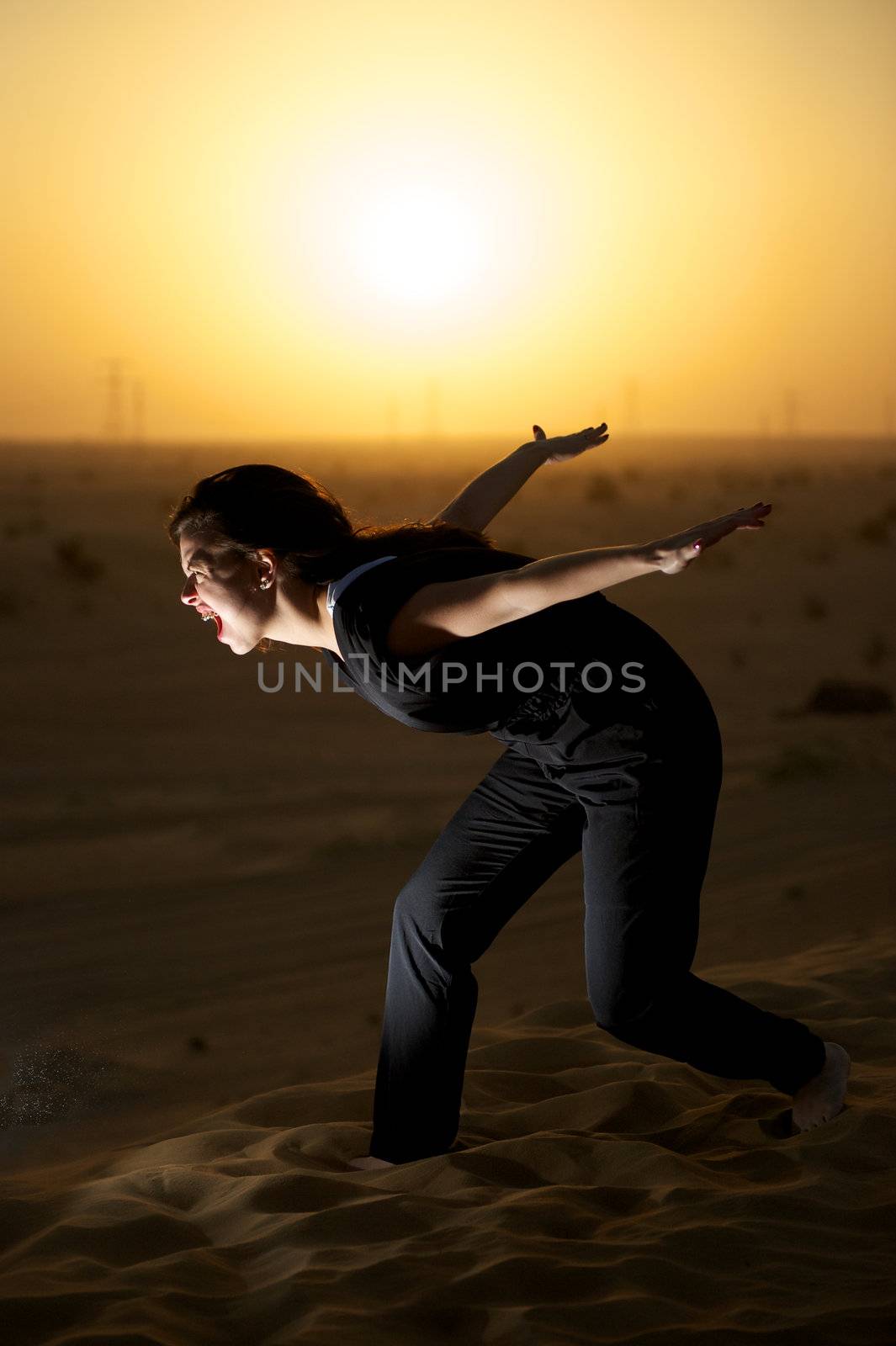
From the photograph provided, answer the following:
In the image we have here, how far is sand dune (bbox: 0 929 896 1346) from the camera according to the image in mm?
2506

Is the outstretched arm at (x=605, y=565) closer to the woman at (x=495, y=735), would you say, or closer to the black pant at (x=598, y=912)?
the woman at (x=495, y=735)

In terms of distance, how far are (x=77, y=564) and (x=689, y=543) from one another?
555 inches

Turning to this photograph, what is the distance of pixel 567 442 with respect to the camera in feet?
11.1

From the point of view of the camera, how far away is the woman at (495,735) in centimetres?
266

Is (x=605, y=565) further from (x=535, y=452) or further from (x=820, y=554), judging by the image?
(x=820, y=554)

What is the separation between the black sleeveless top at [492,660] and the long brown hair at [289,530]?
0.23 feet

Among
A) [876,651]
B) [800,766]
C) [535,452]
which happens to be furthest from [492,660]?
[876,651]

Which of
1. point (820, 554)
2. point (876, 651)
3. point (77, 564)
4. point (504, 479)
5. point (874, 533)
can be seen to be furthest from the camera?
point (874, 533)

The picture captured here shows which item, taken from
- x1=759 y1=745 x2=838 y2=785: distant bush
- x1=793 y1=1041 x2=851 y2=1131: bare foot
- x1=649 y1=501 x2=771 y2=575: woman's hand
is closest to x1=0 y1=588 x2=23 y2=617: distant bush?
x1=759 y1=745 x2=838 y2=785: distant bush

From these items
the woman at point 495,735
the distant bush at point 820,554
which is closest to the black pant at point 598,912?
the woman at point 495,735

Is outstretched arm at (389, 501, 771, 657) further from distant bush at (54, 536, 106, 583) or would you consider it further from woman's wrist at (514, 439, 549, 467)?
distant bush at (54, 536, 106, 583)

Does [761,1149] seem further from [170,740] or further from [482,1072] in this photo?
[170,740]

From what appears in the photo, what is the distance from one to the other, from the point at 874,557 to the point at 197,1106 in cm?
1672

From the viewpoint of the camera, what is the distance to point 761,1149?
10.5 ft
